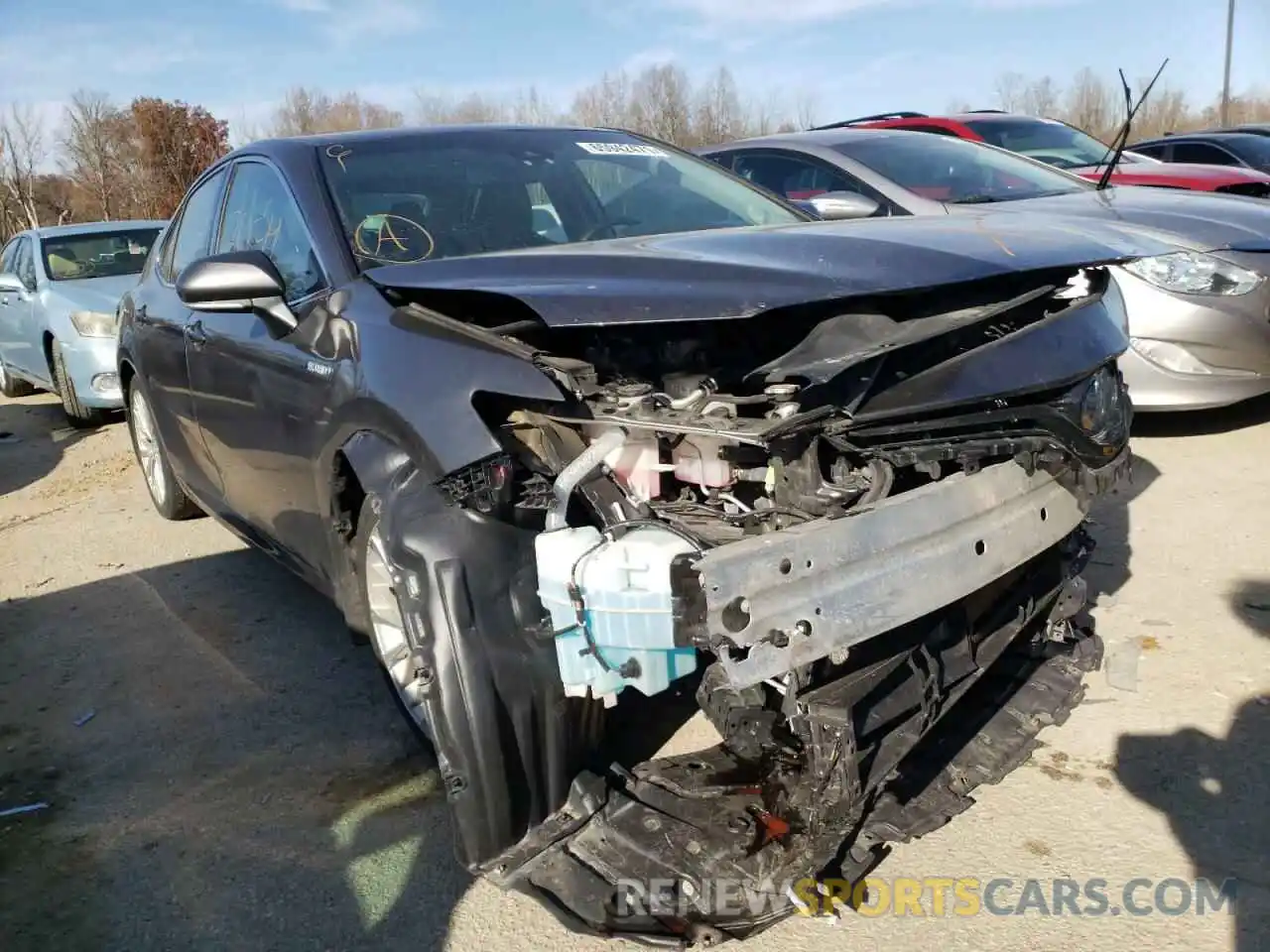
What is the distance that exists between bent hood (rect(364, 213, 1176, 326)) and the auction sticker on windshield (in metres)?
1.13

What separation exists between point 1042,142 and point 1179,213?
2853 millimetres

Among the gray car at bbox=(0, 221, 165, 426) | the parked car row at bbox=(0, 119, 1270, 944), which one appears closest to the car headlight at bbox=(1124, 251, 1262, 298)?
the parked car row at bbox=(0, 119, 1270, 944)

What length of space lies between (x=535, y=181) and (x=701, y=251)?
1209 millimetres

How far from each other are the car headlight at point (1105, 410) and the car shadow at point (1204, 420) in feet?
10.4

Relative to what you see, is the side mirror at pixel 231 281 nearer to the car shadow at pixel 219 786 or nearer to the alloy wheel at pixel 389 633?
the alloy wheel at pixel 389 633

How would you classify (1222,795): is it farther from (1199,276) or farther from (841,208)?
(1199,276)

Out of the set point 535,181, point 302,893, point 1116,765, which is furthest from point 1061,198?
point 302,893

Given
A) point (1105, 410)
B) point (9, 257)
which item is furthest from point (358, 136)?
point (9, 257)

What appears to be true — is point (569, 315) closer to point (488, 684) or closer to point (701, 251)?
point (701, 251)

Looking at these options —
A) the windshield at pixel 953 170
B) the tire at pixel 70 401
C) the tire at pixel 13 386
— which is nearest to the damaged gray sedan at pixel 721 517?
the windshield at pixel 953 170

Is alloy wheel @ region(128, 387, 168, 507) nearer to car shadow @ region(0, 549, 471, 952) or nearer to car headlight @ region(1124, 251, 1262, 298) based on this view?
car shadow @ region(0, 549, 471, 952)

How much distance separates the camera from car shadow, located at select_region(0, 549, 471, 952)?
2.38m

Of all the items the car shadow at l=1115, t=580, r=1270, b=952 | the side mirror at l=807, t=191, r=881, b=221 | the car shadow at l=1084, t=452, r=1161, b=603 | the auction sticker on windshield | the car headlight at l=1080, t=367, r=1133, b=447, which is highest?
the auction sticker on windshield

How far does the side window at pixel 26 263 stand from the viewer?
8680 mm
